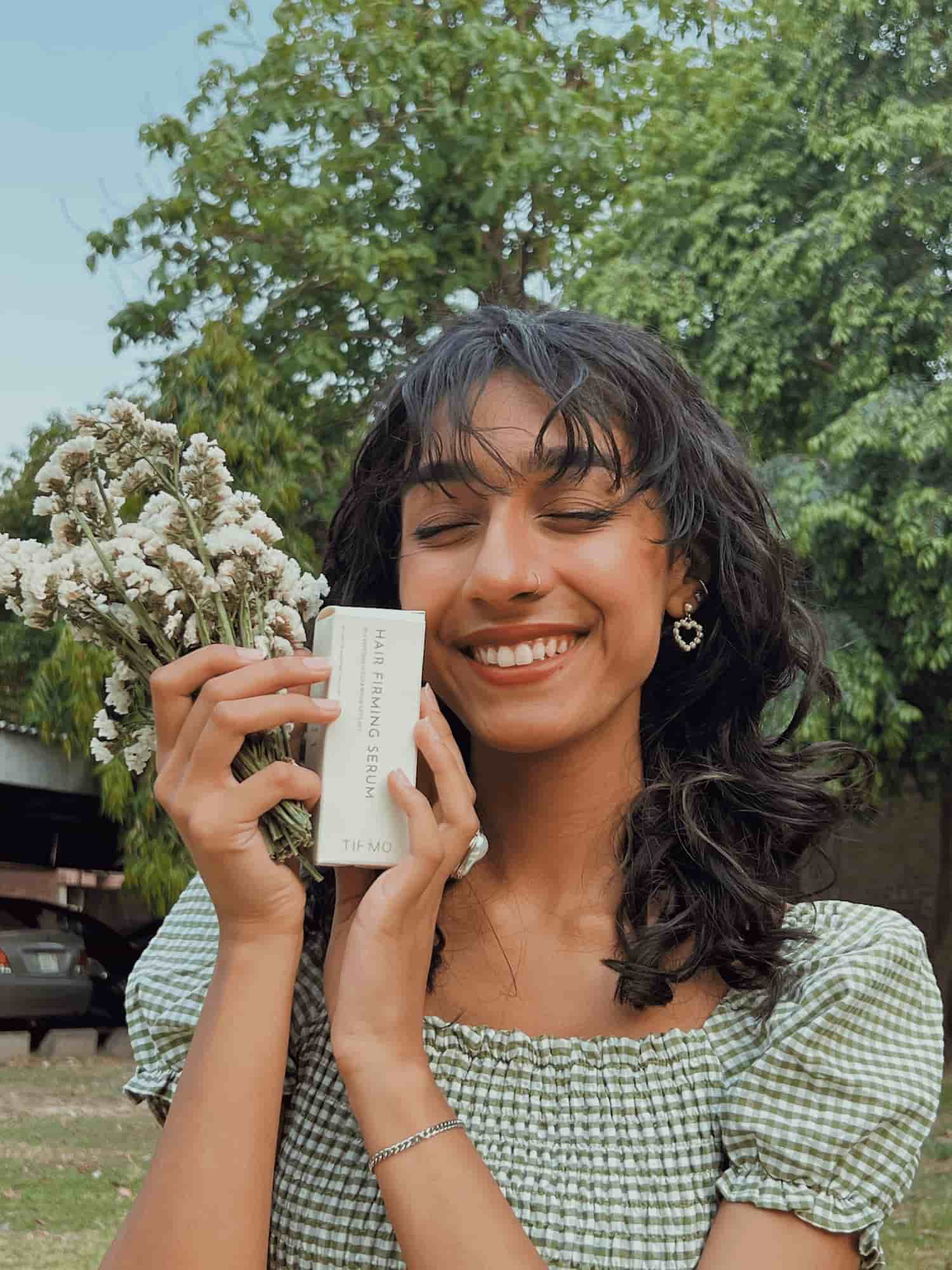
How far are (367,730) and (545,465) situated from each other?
1.31 ft

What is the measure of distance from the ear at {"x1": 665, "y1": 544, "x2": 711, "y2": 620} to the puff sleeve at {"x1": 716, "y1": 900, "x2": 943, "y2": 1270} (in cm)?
52

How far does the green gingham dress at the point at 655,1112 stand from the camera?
1607 millimetres

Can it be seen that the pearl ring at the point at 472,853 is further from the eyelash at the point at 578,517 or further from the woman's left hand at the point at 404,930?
the eyelash at the point at 578,517

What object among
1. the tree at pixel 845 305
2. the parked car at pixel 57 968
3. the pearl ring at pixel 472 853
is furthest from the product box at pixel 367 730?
the parked car at pixel 57 968

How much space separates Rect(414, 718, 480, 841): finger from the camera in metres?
1.57

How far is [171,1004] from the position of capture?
182cm

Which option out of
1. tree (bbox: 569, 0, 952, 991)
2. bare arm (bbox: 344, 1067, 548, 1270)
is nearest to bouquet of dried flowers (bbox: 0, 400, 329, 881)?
bare arm (bbox: 344, 1067, 548, 1270)

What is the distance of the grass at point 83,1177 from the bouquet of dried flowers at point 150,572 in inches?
159

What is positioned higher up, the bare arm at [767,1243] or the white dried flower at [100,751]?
the white dried flower at [100,751]

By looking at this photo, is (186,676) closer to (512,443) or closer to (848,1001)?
(512,443)

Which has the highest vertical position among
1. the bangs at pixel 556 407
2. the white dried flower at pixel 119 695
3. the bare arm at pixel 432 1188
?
the bangs at pixel 556 407

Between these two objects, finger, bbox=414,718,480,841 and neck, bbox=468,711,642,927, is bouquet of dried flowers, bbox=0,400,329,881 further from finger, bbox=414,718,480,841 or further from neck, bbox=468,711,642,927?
neck, bbox=468,711,642,927

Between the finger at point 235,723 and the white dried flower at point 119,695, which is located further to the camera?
the white dried flower at point 119,695

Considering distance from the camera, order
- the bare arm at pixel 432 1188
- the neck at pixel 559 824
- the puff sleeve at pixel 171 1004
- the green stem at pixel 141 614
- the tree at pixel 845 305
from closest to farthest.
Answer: the bare arm at pixel 432 1188
the green stem at pixel 141 614
the puff sleeve at pixel 171 1004
the neck at pixel 559 824
the tree at pixel 845 305
